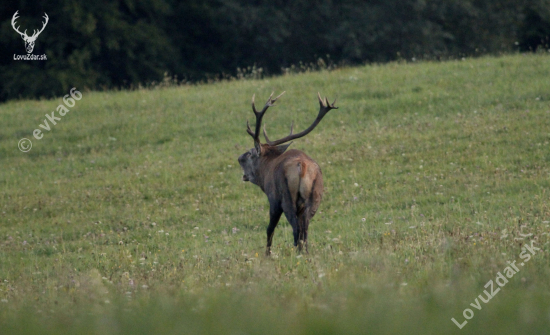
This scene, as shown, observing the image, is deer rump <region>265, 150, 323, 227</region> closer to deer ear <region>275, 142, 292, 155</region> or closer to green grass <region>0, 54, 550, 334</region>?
green grass <region>0, 54, 550, 334</region>

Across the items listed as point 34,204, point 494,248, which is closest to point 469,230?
point 494,248

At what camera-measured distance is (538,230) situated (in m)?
8.01

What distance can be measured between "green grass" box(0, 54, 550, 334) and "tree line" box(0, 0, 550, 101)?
1065cm

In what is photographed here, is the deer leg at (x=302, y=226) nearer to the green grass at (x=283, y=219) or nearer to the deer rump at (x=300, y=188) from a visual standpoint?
the deer rump at (x=300, y=188)

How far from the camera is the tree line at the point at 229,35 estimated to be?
3356 centimetres

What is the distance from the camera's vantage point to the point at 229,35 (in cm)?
3809

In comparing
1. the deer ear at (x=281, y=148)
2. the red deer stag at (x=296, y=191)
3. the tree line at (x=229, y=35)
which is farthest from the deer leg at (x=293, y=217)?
the tree line at (x=229, y=35)

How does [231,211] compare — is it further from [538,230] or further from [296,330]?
[296,330]

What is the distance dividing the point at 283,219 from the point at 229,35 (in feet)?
90.4

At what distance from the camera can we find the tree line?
33.6 meters

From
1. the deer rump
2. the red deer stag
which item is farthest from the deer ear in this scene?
the deer rump

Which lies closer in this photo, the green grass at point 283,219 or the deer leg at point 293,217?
the green grass at point 283,219

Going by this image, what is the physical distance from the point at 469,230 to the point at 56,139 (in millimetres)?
13934

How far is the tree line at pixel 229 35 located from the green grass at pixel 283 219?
1065 cm
